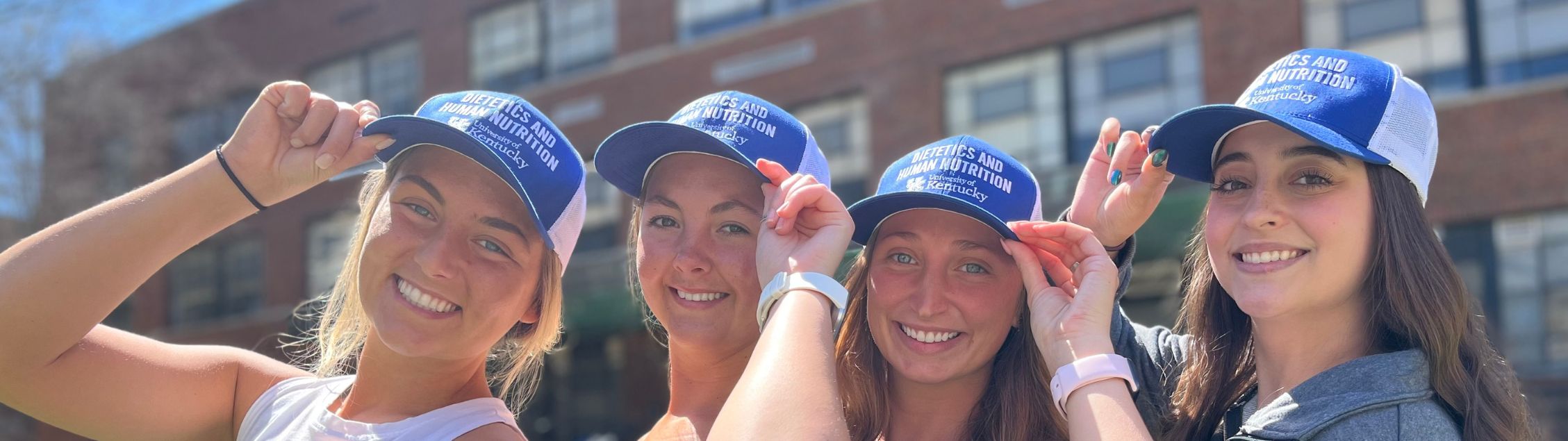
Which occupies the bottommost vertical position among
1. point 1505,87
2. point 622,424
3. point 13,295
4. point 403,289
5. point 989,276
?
point 622,424

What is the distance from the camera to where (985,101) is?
1662cm

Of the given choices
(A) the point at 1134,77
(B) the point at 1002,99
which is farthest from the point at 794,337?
(B) the point at 1002,99

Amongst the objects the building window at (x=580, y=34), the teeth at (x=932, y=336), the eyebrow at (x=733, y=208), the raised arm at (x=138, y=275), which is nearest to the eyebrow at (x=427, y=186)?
the raised arm at (x=138, y=275)

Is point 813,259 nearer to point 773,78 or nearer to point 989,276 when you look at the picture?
point 989,276

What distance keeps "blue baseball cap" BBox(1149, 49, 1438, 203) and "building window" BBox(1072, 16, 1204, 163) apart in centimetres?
1258

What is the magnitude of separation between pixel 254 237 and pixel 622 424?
11499mm

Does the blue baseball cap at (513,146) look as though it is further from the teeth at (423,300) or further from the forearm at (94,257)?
the forearm at (94,257)

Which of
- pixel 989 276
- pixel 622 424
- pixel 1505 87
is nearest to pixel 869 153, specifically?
pixel 622 424

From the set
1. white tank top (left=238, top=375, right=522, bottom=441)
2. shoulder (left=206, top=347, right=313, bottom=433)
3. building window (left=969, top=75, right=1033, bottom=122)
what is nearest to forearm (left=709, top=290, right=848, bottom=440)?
white tank top (left=238, top=375, right=522, bottom=441)

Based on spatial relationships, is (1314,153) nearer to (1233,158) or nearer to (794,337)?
(1233,158)

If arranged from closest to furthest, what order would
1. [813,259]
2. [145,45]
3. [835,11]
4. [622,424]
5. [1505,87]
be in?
[813,259] < [1505,87] < [835,11] < [622,424] < [145,45]

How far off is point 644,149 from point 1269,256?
1400mm

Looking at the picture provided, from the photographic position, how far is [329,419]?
8.61 feet

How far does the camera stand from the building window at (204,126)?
84.2ft
